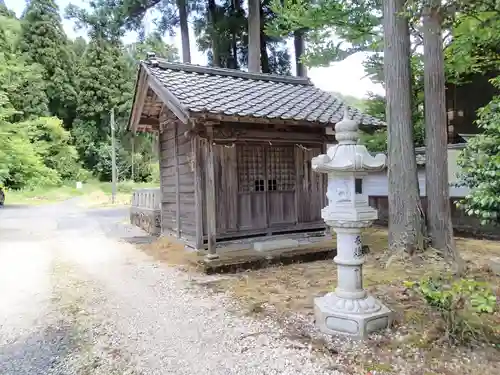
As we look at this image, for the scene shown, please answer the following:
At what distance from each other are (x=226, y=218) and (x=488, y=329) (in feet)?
16.4

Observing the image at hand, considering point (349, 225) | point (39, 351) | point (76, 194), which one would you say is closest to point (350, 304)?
point (349, 225)

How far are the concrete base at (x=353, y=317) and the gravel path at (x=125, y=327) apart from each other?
41cm

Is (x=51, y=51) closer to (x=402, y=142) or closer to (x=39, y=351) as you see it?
(x=402, y=142)

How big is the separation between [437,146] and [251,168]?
360cm

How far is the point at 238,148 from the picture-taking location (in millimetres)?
7699

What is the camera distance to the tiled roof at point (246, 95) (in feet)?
21.4

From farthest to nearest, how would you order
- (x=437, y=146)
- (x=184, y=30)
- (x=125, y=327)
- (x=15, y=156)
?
(x=184, y=30), (x=15, y=156), (x=437, y=146), (x=125, y=327)

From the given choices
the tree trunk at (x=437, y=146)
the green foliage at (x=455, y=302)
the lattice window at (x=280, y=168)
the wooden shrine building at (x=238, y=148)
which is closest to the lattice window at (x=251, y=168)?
the wooden shrine building at (x=238, y=148)

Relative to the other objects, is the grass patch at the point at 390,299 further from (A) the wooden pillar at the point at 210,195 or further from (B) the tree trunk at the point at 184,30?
(B) the tree trunk at the point at 184,30

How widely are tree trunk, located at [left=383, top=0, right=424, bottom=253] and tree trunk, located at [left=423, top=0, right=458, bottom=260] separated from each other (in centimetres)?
26

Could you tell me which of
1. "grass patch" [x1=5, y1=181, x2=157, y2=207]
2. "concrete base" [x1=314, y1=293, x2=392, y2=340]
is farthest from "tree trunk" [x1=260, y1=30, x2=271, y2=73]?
"concrete base" [x1=314, y1=293, x2=392, y2=340]

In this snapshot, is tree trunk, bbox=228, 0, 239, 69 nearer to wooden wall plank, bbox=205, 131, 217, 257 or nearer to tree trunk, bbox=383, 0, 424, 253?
tree trunk, bbox=383, 0, 424, 253

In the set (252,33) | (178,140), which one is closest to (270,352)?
(178,140)

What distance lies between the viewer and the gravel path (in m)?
3.10
